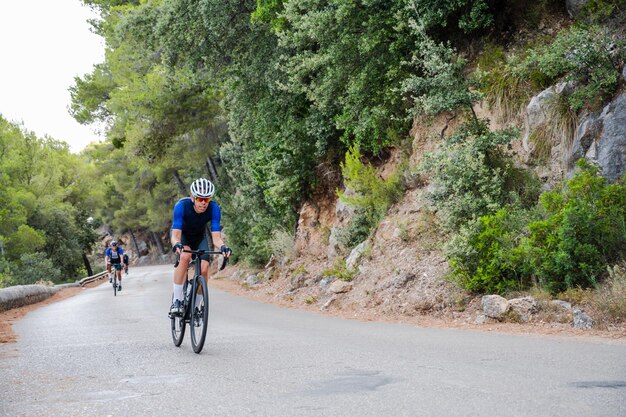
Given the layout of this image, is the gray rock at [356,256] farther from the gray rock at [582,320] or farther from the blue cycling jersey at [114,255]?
the blue cycling jersey at [114,255]

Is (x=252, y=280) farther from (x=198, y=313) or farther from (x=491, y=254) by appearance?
(x=198, y=313)

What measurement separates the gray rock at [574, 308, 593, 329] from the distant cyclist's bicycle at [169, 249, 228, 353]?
5033 millimetres

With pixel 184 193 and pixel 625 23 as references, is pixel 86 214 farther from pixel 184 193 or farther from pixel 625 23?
pixel 625 23

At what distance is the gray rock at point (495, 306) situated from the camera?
941 centimetres

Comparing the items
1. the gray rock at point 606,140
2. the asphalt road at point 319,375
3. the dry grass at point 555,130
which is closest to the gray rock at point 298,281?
the asphalt road at point 319,375

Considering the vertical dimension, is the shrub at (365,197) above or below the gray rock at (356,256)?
above

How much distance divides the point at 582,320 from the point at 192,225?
224 inches

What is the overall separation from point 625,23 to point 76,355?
11612 millimetres

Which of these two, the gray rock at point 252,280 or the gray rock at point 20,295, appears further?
the gray rock at point 252,280

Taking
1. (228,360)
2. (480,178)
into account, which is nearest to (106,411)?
(228,360)

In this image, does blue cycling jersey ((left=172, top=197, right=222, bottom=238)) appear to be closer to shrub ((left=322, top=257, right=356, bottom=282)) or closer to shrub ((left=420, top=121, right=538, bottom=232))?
shrub ((left=420, top=121, right=538, bottom=232))

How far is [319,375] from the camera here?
5746mm

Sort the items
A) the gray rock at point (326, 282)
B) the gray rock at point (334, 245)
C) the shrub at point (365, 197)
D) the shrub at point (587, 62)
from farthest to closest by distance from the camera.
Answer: the gray rock at point (334, 245), the shrub at point (365, 197), the gray rock at point (326, 282), the shrub at point (587, 62)

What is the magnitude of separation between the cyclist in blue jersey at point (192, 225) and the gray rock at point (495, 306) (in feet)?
15.1
